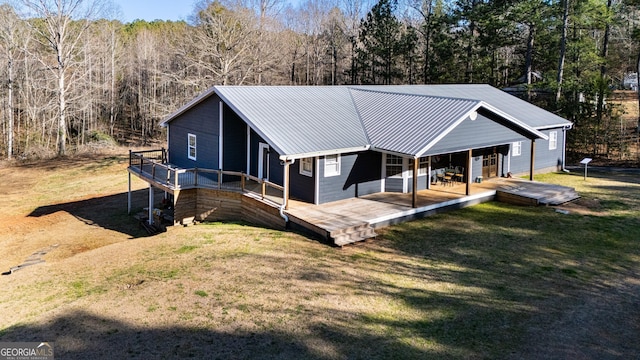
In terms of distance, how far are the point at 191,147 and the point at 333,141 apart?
293 inches

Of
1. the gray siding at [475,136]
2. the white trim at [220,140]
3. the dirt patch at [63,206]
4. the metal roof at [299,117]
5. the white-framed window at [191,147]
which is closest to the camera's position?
the metal roof at [299,117]

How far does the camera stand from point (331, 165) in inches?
613

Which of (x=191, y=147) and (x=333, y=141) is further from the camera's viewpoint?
(x=191, y=147)

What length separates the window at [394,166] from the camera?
16.9 m

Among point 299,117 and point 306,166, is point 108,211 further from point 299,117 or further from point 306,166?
point 306,166

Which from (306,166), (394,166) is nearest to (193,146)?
(306,166)

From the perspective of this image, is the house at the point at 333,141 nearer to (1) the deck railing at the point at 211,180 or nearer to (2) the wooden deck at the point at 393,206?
(1) the deck railing at the point at 211,180

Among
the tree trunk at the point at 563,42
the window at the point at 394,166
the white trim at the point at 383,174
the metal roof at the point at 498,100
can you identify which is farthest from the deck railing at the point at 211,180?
the tree trunk at the point at 563,42

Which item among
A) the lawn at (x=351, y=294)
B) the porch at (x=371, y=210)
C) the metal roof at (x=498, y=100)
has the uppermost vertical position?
the metal roof at (x=498, y=100)

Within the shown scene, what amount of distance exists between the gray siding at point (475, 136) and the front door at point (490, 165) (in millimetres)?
1921

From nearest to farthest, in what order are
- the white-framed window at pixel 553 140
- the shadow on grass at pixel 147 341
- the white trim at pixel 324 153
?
the shadow on grass at pixel 147 341
the white trim at pixel 324 153
the white-framed window at pixel 553 140

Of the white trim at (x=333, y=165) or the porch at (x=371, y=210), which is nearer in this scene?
the porch at (x=371, y=210)

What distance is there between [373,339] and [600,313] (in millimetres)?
4748

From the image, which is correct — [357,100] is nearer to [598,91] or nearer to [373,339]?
[373,339]
